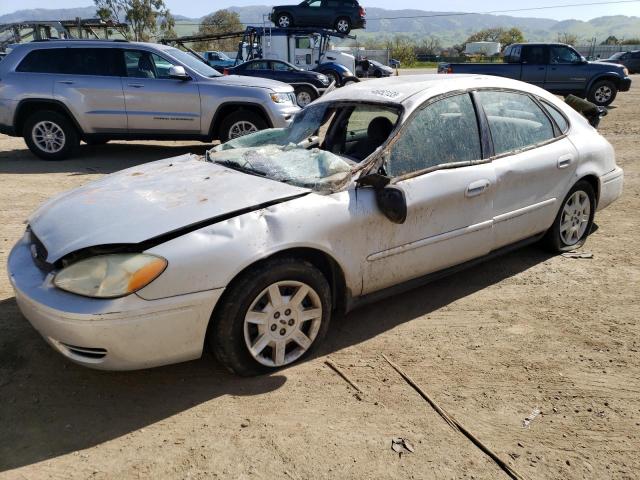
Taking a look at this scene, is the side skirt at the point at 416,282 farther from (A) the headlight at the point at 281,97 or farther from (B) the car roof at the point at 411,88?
(A) the headlight at the point at 281,97

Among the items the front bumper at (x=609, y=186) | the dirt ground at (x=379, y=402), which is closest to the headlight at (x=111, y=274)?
the dirt ground at (x=379, y=402)

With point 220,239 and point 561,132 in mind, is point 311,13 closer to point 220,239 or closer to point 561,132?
point 561,132

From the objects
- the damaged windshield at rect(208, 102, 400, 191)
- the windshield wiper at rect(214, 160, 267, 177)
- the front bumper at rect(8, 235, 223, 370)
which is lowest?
the front bumper at rect(8, 235, 223, 370)

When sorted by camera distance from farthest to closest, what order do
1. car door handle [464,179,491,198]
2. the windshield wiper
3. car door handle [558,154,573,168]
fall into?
1. car door handle [558,154,573,168]
2. car door handle [464,179,491,198]
3. the windshield wiper

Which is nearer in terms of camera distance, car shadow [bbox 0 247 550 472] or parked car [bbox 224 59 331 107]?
car shadow [bbox 0 247 550 472]

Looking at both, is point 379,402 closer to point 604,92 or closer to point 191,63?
point 191,63

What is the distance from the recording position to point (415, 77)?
411 cm

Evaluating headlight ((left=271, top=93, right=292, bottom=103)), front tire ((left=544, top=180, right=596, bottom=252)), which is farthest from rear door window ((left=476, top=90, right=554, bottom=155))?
headlight ((left=271, top=93, right=292, bottom=103))

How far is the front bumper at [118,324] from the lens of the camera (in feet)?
7.85

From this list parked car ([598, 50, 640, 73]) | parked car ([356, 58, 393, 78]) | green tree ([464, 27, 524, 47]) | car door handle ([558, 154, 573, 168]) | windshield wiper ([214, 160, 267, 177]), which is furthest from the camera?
green tree ([464, 27, 524, 47])

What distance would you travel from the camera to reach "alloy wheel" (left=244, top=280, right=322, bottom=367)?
276 cm

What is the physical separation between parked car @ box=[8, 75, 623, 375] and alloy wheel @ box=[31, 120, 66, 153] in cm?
567

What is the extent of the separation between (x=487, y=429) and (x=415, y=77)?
267 cm

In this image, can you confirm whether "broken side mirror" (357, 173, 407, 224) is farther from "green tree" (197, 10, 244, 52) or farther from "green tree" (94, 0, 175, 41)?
"green tree" (197, 10, 244, 52)
